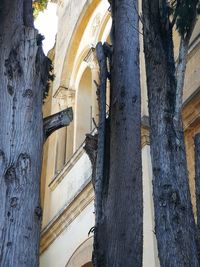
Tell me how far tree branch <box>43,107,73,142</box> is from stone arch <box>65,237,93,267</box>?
4.54 meters

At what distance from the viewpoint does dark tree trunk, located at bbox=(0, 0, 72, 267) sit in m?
2.55

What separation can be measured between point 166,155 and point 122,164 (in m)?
0.56

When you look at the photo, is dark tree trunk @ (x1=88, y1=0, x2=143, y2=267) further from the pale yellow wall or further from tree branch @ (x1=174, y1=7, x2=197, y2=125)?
the pale yellow wall

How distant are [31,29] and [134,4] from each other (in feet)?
3.25

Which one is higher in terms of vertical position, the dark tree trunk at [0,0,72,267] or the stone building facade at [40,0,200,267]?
the stone building facade at [40,0,200,267]

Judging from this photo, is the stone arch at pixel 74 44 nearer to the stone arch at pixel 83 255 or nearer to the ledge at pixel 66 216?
the ledge at pixel 66 216

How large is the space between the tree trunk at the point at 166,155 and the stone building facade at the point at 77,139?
1938 millimetres

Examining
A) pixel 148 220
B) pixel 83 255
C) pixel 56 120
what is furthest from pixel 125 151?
pixel 83 255

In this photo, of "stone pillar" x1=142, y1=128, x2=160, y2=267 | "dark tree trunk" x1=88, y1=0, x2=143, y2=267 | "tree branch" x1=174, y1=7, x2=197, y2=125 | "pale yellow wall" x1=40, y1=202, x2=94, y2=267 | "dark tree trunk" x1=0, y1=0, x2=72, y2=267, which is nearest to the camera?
"dark tree trunk" x1=0, y1=0, x2=72, y2=267

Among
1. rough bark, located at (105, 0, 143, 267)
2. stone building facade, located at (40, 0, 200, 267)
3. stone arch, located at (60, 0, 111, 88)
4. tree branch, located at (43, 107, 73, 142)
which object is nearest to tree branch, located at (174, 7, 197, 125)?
rough bark, located at (105, 0, 143, 267)

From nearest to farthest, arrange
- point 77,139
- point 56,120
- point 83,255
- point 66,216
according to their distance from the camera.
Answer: point 56,120 → point 83,255 → point 66,216 → point 77,139

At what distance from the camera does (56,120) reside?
3162 mm

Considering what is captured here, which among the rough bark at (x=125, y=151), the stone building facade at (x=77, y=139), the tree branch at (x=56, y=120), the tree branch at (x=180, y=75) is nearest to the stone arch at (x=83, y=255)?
the stone building facade at (x=77, y=139)

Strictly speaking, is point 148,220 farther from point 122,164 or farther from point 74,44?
point 74,44
